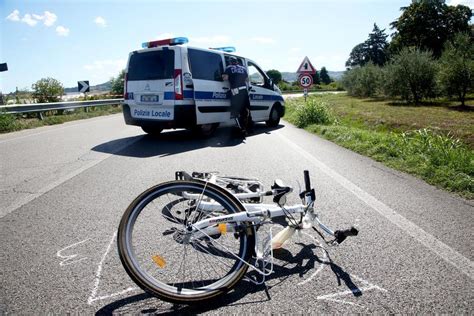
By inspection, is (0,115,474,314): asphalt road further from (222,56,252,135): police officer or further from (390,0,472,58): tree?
(390,0,472,58): tree

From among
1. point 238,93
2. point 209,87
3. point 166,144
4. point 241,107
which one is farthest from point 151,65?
point 241,107

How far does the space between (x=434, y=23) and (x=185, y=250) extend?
70.5 metres

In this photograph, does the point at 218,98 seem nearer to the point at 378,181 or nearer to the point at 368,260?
the point at 378,181

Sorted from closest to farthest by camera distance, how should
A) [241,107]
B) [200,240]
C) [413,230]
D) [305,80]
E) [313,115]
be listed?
1. [200,240]
2. [413,230]
3. [241,107]
4. [313,115]
5. [305,80]

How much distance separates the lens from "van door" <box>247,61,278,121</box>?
1124 cm

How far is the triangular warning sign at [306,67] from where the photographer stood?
16.2 metres

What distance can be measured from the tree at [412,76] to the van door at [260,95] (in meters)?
20.1

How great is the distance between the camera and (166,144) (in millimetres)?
8641

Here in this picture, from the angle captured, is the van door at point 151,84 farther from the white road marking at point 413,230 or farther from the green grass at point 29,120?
the green grass at point 29,120

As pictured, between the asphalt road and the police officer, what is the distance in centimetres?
342

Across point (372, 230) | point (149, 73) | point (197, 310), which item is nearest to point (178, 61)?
point (149, 73)

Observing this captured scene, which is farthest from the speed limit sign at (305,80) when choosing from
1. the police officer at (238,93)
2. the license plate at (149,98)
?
the license plate at (149,98)

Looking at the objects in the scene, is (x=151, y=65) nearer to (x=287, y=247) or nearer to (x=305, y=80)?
(x=287, y=247)

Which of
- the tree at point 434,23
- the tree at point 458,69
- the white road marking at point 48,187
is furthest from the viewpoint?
the tree at point 434,23
